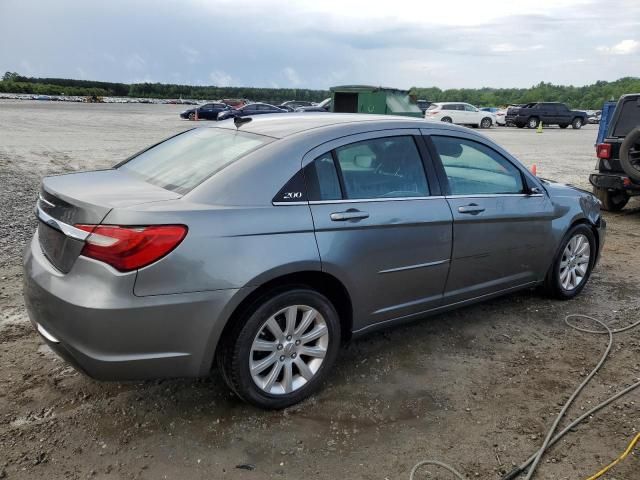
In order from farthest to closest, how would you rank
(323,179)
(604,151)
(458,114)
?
(458,114) < (604,151) < (323,179)

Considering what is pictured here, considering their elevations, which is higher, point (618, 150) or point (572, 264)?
point (618, 150)

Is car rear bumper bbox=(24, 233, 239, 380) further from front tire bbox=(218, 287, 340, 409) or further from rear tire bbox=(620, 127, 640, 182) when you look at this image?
rear tire bbox=(620, 127, 640, 182)

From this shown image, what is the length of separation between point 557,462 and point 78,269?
8.41 ft

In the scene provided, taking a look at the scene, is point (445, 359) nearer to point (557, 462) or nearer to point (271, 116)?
point (557, 462)

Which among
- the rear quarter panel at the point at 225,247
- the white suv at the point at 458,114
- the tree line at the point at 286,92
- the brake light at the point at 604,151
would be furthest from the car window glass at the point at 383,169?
the tree line at the point at 286,92

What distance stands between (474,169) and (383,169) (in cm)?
91

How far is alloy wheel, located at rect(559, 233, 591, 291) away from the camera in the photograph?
493cm

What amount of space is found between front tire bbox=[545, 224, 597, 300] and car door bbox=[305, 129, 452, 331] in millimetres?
1507

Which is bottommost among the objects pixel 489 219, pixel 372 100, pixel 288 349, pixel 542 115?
pixel 288 349

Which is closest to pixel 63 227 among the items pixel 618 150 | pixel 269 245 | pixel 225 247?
pixel 225 247

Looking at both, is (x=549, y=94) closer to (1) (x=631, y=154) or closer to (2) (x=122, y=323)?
(1) (x=631, y=154)

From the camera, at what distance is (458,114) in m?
34.1

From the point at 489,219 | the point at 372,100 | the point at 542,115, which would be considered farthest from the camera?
the point at 542,115

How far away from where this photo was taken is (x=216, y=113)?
37188mm
